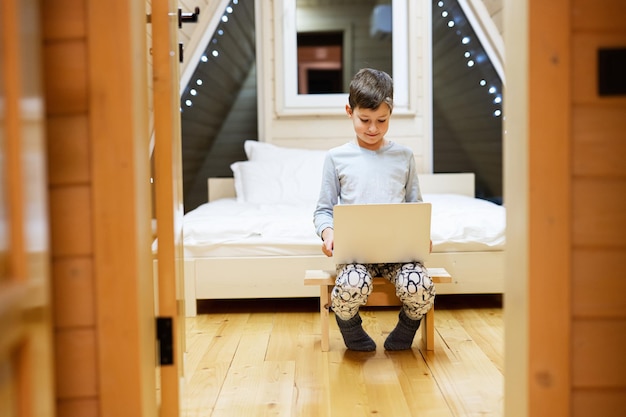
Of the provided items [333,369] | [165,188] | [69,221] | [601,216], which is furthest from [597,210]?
[333,369]

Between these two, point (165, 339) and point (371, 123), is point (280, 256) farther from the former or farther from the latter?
point (165, 339)

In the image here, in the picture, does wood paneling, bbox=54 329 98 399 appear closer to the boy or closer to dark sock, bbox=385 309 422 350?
the boy

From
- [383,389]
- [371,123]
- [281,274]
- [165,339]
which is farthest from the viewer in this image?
[281,274]

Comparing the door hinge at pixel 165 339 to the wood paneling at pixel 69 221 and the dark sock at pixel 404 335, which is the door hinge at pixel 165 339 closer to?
the wood paneling at pixel 69 221

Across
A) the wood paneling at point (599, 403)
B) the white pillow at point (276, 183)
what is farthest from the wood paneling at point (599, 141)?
the white pillow at point (276, 183)

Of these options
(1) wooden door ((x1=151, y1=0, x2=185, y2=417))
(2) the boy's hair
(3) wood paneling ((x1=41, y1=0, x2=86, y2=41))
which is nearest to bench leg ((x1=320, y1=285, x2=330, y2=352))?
(2) the boy's hair

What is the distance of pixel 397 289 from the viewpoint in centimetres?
197

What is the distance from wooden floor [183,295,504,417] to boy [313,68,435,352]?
0.09m

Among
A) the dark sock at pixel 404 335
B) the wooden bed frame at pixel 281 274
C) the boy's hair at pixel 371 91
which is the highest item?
the boy's hair at pixel 371 91

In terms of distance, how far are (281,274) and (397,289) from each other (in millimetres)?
680

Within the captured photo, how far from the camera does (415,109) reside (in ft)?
13.3

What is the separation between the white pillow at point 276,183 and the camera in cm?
346

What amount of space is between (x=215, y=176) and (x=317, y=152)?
2.68 feet

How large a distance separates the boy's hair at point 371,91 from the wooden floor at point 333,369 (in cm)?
82
